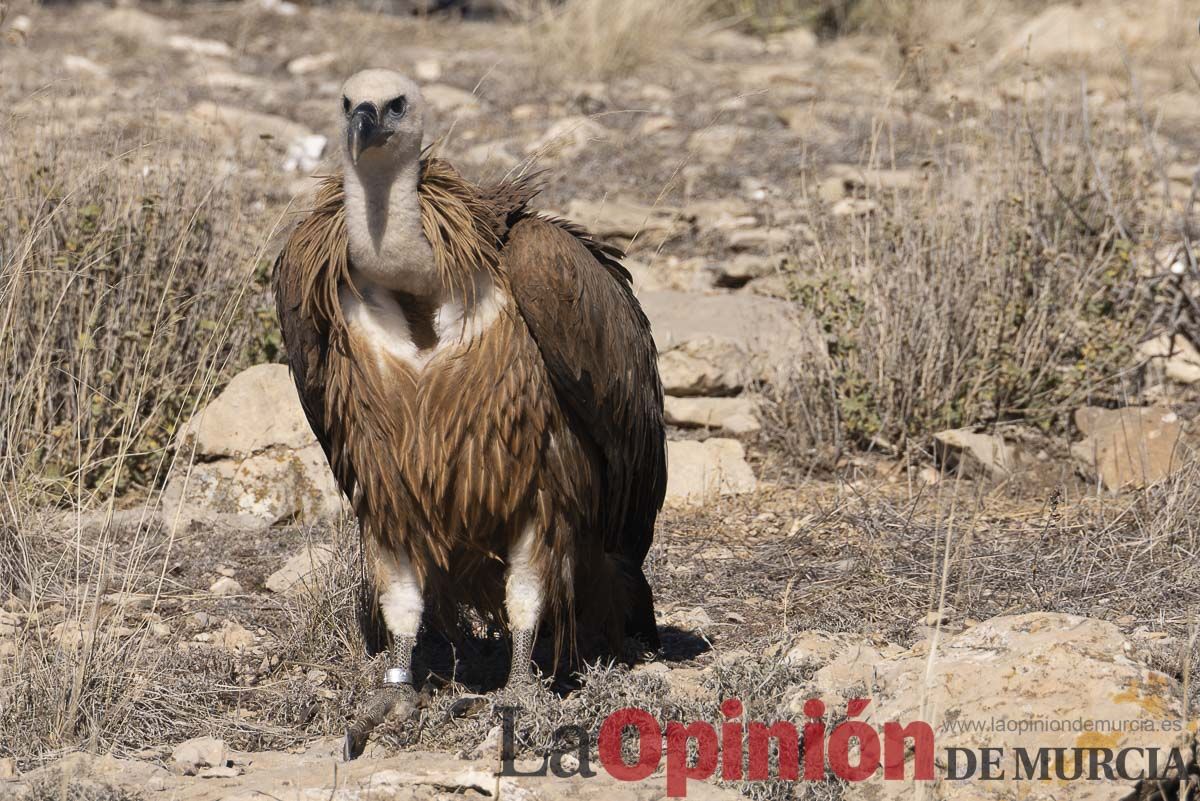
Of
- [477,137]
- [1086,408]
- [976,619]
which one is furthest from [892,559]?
[477,137]

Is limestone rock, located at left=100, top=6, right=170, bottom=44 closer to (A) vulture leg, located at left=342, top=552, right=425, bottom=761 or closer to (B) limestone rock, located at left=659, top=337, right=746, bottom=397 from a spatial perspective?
(B) limestone rock, located at left=659, top=337, right=746, bottom=397

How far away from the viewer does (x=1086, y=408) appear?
671cm

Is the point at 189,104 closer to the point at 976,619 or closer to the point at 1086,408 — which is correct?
the point at 1086,408

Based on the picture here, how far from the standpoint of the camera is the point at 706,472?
249 inches

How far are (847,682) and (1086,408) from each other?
3.03 meters

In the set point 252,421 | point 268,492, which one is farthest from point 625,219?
point 268,492

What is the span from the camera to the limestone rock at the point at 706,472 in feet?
20.6

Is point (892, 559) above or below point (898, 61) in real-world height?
below

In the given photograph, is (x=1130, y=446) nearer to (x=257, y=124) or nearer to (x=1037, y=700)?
(x=1037, y=700)

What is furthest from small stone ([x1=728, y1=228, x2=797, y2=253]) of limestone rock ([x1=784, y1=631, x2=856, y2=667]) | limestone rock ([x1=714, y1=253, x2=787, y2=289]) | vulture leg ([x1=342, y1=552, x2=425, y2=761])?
vulture leg ([x1=342, y1=552, x2=425, y2=761])

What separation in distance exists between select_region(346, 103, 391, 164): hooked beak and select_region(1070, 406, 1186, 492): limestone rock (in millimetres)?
3376

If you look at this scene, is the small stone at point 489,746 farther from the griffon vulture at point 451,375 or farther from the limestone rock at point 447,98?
the limestone rock at point 447,98

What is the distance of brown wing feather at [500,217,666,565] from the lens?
13.1ft

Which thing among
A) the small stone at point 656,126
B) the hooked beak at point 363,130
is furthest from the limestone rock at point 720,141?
the hooked beak at point 363,130
